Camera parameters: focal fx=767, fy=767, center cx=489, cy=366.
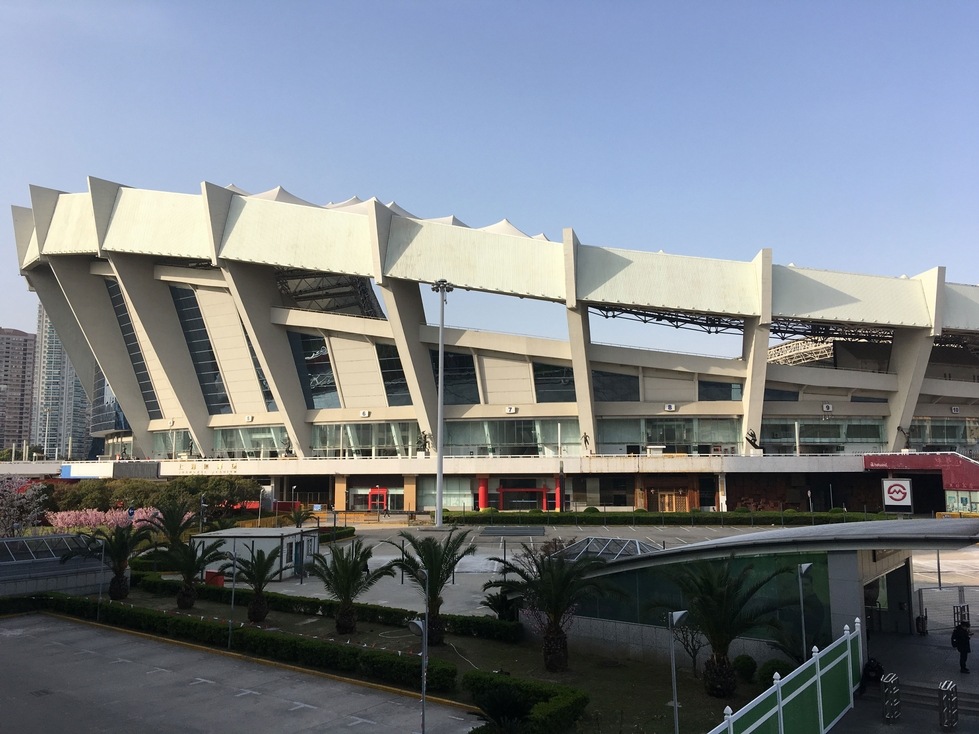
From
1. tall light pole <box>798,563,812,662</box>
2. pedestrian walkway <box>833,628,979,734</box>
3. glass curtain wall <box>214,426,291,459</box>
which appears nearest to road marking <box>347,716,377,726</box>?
pedestrian walkway <box>833,628,979,734</box>

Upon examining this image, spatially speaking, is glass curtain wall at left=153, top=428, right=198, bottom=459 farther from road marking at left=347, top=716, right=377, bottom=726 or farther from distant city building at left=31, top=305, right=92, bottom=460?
distant city building at left=31, top=305, right=92, bottom=460

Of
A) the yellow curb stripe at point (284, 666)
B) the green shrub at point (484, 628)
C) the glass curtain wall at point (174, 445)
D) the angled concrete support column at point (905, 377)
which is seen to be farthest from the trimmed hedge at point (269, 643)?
the angled concrete support column at point (905, 377)

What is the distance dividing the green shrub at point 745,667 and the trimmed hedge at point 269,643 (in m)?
6.22

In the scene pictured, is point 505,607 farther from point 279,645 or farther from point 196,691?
point 196,691

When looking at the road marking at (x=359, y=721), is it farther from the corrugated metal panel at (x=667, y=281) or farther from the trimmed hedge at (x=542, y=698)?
the corrugated metal panel at (x=667, y=281)

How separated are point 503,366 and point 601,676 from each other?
42306mm

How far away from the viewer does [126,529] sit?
28891mm

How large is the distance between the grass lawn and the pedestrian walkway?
7.79 feet

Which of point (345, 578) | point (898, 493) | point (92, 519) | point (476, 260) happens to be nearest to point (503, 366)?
point (476, 260)

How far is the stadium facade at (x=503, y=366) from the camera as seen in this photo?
177ft

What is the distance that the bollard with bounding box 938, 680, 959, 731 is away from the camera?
12969 mm

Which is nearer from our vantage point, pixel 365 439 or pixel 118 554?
pixel 118 554

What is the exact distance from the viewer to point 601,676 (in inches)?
709

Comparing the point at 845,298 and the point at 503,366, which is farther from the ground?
the point at 845,298
